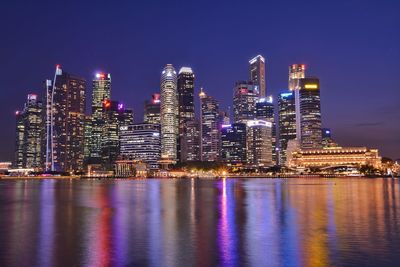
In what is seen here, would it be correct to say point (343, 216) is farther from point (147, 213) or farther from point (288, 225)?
point (147, 213)

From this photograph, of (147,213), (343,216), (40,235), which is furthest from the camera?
(147,213)

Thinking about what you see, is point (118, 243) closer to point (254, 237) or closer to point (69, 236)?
point (69, 236)

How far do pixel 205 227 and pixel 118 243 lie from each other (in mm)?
9760

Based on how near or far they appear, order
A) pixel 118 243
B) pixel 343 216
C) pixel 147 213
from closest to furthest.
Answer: pixel 118 243, pixel 343 216, pixel 147 213

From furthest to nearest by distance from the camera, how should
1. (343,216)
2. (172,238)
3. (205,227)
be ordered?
1. (343,216)
2. (205,227)
3. (172,238)

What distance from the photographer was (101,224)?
131ft

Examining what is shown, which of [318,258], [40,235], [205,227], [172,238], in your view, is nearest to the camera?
[318,258]

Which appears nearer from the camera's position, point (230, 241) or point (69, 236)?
point (230, 241)

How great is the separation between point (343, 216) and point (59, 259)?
29.1m

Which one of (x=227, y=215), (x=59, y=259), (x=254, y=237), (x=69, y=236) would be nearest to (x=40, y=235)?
(x=69, y=236)

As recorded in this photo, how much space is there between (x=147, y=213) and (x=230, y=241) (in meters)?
20.7

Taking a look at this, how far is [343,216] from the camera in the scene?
44.5 m

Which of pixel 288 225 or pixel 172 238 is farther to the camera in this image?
pixel 288 225

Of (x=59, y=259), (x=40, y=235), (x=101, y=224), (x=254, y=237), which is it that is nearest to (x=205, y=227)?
(x=254, y=237)
